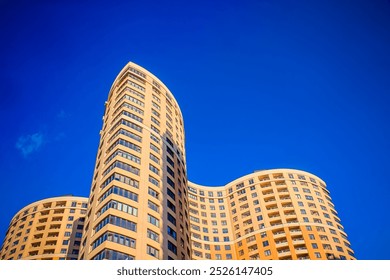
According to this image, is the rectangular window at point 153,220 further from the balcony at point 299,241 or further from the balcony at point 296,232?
the balcony at point 296,232

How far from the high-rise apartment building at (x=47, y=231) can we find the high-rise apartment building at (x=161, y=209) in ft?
0.91

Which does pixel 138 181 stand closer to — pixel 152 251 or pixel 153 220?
pixel 153 220

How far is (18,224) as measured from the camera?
93.0 meters

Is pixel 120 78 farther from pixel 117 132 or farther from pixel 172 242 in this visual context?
pixel 172 242

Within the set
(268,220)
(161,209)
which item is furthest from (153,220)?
(268,220)

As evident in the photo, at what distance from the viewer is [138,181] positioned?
46.3m

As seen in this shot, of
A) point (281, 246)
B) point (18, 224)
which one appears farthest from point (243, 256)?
point (18, 224)

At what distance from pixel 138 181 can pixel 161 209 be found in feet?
16.9

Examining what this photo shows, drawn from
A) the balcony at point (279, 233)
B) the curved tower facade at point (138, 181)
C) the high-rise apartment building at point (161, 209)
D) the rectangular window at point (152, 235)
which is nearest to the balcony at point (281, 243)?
the high-rise apartment building at point (161, 209)

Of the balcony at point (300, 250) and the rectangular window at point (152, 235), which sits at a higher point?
the balcony at point (300, 250)

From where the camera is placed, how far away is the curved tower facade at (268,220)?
264 feet

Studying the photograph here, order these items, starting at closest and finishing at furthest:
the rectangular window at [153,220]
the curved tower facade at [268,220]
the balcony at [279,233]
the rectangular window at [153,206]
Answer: the rectangular window at [153,220] → the rectangular window at [153,206] → the curved tower facade at [268,220] → the balcony at [279,233]
